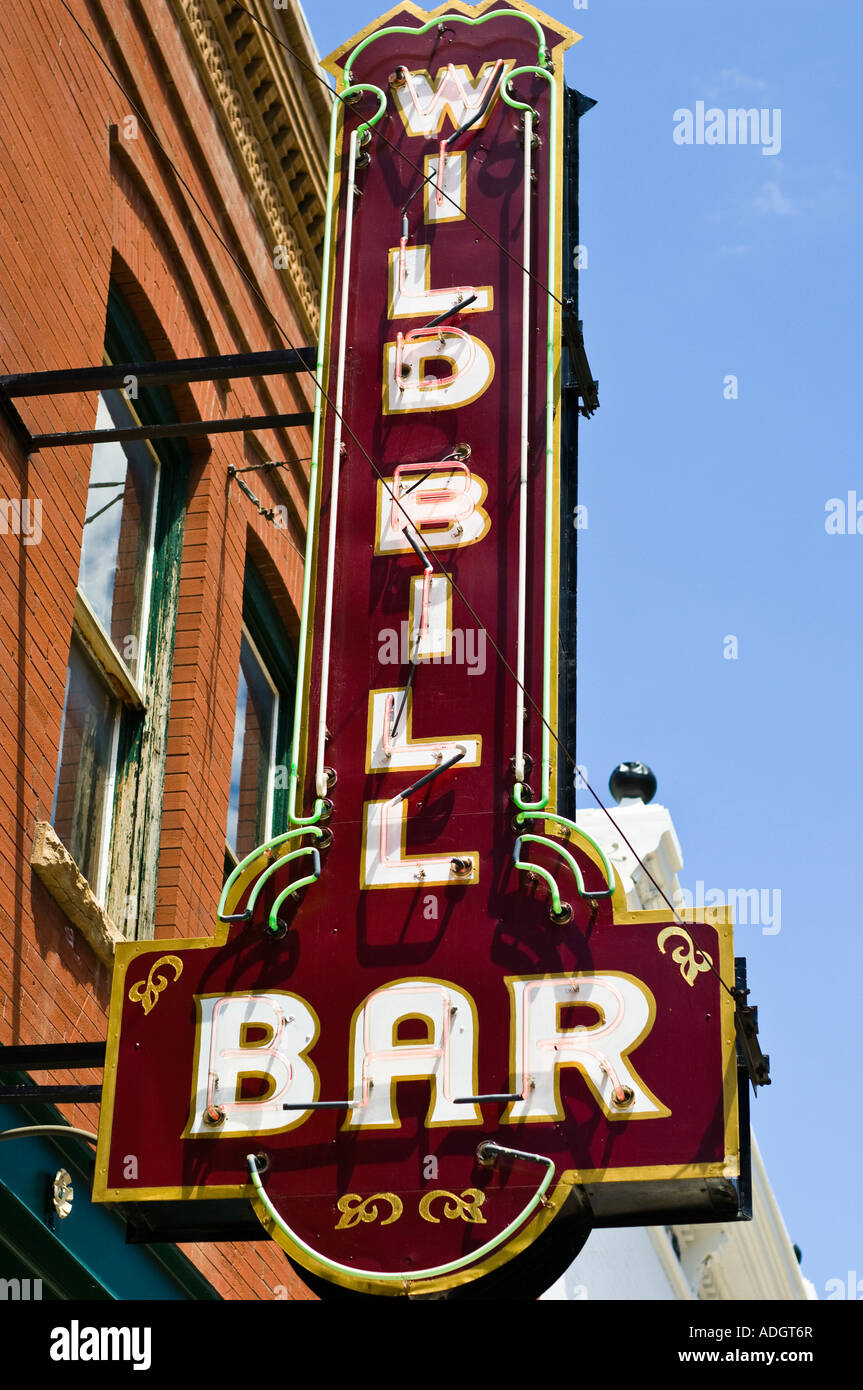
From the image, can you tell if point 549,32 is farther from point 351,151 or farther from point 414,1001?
point 414,1001

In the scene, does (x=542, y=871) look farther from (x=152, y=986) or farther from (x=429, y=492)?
(x=429, y=492)

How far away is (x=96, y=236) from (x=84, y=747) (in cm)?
247

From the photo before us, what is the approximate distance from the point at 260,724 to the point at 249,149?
3494 millimetres

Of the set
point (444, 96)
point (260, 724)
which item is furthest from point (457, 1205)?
point (260, 724)

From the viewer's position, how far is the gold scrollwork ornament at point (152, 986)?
7.23m

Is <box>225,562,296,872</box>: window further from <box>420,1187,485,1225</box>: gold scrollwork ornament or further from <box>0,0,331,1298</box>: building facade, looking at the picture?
<box>420,1187,485,1225</box>: gold scrollwork ornament

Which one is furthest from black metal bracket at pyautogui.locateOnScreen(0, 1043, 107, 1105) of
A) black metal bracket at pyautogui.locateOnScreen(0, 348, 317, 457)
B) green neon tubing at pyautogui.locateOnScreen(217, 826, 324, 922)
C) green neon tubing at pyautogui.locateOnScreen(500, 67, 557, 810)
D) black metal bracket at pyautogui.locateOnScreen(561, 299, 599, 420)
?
black metal bracket at pyautogui.locateOnScreen(561, 299, 599, 420)

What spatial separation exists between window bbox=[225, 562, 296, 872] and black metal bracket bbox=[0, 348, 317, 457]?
3.18m

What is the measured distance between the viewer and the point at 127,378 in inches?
334

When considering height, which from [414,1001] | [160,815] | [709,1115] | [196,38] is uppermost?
[196,38]

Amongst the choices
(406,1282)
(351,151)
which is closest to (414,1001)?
(406,1282)

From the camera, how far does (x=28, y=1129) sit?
7129 mm

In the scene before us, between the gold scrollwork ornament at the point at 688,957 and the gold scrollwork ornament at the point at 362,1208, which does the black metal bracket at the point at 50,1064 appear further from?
the gold scrollwork ornament at the point at 688,957

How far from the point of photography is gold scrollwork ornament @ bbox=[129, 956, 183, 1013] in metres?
7.23
